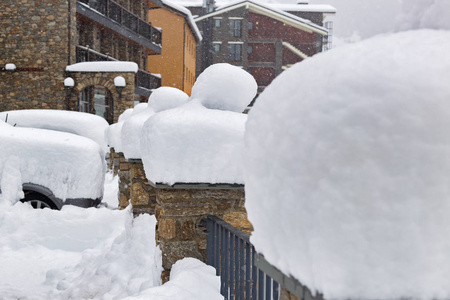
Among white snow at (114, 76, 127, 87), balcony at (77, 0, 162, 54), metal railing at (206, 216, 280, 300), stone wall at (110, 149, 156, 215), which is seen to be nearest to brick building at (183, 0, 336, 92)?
balcony at (77, 0, 162, 54)

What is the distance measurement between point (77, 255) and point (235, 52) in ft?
105

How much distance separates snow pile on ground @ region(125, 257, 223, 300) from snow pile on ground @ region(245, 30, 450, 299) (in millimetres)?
1914

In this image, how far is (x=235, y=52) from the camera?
3750cm

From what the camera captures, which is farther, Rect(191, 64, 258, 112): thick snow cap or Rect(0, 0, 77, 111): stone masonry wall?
Rect(0, 0, 77, 111): stone masonry wall

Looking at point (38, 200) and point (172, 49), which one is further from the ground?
point (172, 49)

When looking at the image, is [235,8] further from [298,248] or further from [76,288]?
[298,248]

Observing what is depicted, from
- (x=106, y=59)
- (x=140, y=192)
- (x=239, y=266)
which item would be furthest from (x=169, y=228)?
(x=106, y=59)

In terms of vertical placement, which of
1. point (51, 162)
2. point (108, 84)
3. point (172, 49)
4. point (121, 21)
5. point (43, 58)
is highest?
point (121, 21)

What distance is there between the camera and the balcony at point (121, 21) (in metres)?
20.4

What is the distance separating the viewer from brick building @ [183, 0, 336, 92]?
3566cm

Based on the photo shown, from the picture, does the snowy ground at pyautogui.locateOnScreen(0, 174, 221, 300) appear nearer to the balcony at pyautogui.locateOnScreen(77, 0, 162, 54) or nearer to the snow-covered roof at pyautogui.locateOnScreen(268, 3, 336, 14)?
the balcony at pyautogui.locateOnScreen(77, 0, 162, 54)

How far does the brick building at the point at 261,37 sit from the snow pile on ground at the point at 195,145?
31863 millimetres

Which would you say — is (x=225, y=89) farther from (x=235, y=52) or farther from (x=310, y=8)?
(x=310, y=8)

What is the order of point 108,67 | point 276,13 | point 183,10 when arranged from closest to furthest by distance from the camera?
point 108,67 < point 183,10 < point 276,13
